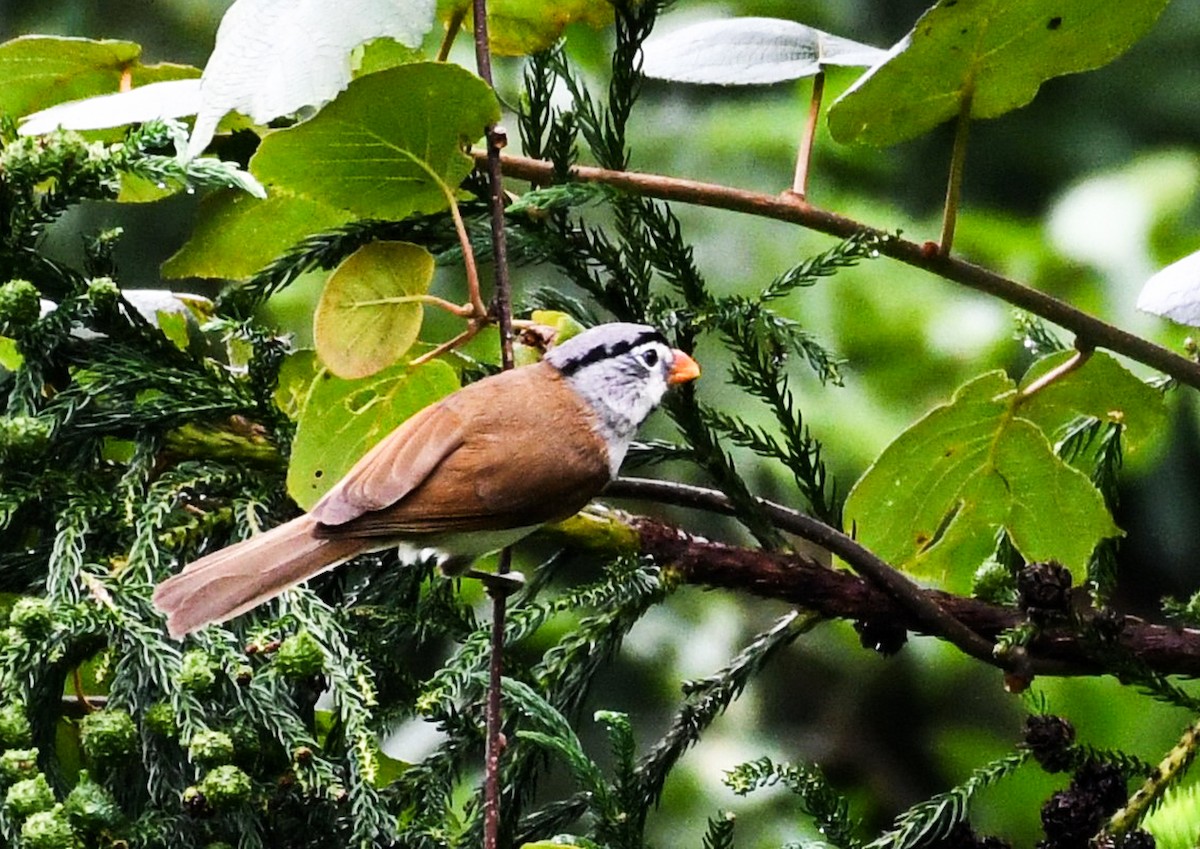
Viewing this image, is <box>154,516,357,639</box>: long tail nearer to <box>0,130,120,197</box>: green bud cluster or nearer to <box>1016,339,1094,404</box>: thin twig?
<box>0,130,120,197</box>: green bud cluster

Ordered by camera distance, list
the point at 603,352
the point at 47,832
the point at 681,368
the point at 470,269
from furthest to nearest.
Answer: the point at 603,352
the point at 681,368
the point at 470,269
the point at 47,832

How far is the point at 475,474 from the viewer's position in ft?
3.19

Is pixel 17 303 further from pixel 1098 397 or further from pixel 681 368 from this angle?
pixel 1098 397

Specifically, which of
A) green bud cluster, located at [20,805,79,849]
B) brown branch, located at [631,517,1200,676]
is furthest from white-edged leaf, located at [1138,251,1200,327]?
green bud cluster, located at [20,805,79,849]

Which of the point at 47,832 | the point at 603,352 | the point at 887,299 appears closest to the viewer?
the point at 47,832

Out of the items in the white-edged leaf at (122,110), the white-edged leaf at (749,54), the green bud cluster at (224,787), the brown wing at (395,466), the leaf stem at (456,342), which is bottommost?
the green bud cluster at (224,787)

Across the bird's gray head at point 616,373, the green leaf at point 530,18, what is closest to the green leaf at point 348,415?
the bird's gray head at point 616,373

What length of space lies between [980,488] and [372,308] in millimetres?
431

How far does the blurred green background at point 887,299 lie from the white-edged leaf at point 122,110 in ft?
3.07

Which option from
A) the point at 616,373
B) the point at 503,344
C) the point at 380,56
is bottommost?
the point at 616,373

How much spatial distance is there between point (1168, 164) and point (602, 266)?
1439 mm

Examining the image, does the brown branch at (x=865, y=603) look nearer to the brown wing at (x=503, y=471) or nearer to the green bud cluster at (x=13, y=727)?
the brown wing at (x=503, y=471)

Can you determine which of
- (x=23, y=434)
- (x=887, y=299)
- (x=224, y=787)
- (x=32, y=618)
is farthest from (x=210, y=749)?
(x=887, y=299)

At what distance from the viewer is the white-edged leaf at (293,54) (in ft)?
2.39
